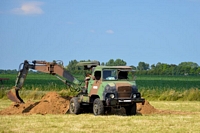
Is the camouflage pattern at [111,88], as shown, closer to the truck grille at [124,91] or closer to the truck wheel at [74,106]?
the truck grille at [124,91]

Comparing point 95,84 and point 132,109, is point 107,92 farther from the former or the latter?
point 132,109

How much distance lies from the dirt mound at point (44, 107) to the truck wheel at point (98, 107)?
7.47 feet

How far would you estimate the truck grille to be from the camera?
21062mm

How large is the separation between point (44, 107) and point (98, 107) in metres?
3.35

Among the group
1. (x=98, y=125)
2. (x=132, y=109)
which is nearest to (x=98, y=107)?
(x=132, y=109)

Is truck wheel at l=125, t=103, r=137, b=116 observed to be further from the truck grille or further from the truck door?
the truck door

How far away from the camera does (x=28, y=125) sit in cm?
1723

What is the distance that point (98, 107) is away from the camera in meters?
21.1

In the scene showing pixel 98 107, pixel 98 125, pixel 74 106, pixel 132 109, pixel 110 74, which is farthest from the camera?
pixel 74 106

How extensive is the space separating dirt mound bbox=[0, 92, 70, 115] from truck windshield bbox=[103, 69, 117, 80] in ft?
10.3

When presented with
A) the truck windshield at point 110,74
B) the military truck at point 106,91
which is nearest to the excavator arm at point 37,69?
the military truck at point 106,91

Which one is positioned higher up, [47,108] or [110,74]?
[110,74]

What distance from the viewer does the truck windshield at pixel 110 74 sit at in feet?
70.9

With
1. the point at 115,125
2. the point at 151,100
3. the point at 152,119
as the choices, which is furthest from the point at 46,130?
the point at 151,100
